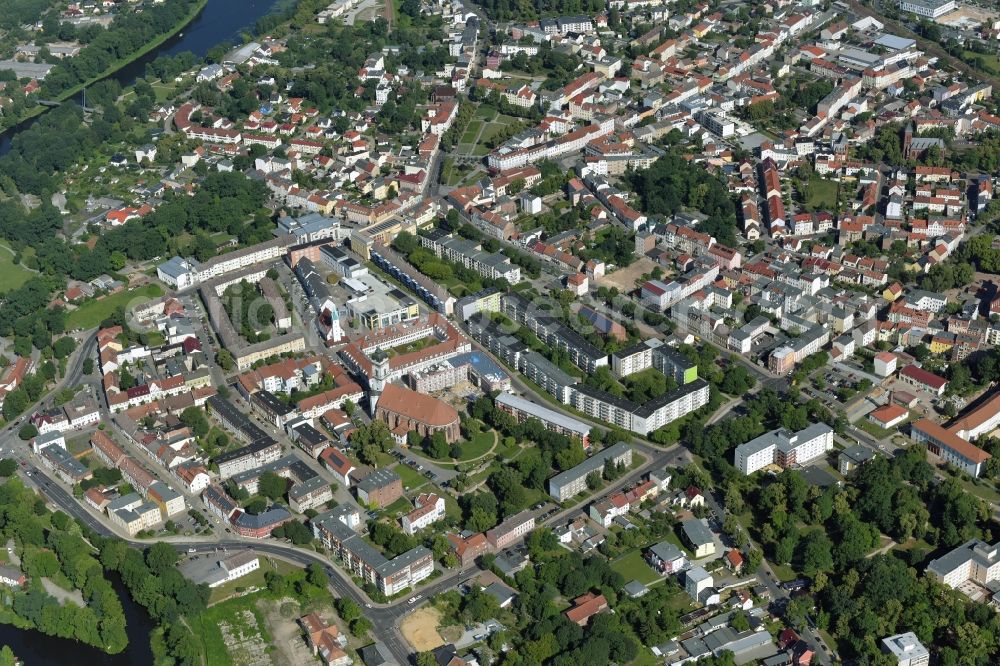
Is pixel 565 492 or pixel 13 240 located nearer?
pixel 565 492

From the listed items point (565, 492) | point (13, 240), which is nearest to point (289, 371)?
point (565, 492)

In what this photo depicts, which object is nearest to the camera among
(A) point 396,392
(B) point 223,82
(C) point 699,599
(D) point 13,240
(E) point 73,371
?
(C) point 699,599

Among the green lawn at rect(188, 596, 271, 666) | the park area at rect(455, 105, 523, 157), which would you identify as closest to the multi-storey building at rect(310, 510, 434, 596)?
the green lawn at rect(188, 596, 271, 666)

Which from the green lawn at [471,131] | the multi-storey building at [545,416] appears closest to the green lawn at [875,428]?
the multi-storey building at [545,416]

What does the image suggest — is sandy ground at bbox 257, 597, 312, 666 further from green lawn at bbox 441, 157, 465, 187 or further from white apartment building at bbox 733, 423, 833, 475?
green lawn at bbox 441, 157, 465, 187

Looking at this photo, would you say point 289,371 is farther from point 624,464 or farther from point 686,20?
point 686,20

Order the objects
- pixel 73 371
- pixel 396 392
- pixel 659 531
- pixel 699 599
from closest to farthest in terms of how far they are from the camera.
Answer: pixel 699 599 < pixel 659 531 < pixel 396 392 < pixel 73 371

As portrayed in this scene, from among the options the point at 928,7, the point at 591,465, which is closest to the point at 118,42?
the point at 928,7

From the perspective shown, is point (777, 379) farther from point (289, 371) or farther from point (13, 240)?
point (13, 240)

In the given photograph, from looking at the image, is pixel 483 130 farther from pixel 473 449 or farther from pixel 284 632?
pixel 284 632
